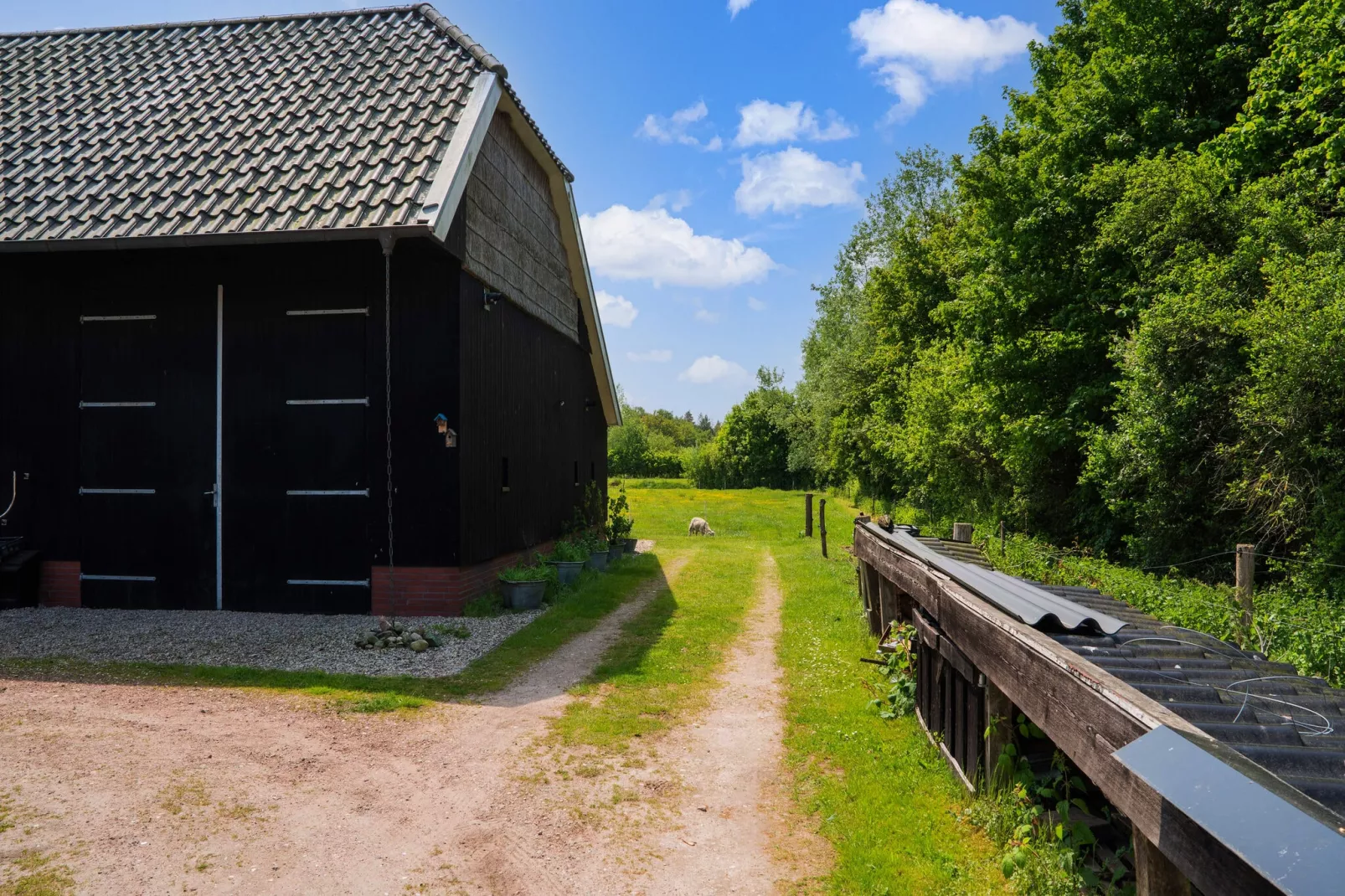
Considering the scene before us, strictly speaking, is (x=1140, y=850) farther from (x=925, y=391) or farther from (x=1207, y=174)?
(x=925, y=391)

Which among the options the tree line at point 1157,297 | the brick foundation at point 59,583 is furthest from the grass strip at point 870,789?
the brick foundation at point 59,583

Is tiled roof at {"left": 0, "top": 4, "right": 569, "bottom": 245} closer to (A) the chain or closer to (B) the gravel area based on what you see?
(A) the chain

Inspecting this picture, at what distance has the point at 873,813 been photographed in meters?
4.45

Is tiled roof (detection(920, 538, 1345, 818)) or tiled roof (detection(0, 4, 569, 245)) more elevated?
tiled roof (detection(0, 4, 569, 245))

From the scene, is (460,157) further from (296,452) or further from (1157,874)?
(1157,874)

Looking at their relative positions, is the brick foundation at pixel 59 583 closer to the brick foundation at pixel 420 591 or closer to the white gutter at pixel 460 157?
the brick foundation at pixel 420 591

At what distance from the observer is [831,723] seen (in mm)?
6023

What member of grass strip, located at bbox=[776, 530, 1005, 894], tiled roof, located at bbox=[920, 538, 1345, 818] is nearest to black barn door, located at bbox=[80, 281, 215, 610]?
grass strip, located at bbox=[776, 530, 1005, 894]

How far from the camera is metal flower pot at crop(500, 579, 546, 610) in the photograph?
10125 mm

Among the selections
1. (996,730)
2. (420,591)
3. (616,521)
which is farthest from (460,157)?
(616,521)

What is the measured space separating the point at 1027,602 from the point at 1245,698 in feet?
4.45

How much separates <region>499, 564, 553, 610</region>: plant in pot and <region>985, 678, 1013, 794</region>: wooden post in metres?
6.81

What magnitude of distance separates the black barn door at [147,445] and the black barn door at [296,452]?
1.17 ft

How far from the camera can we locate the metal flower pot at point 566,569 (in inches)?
473
